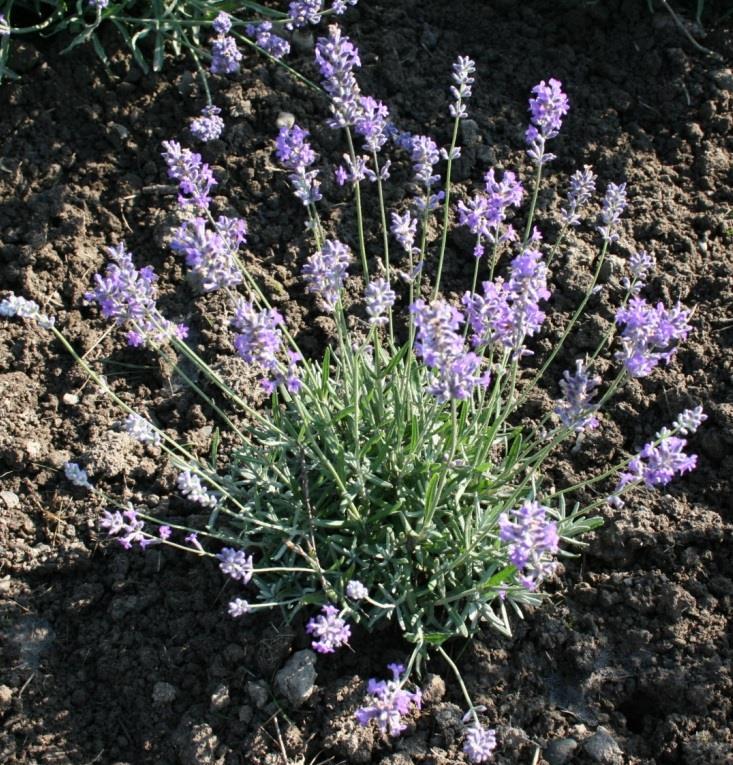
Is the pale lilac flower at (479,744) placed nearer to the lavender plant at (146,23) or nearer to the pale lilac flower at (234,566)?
the pale lilac flower at (234,566)

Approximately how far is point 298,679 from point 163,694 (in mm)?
424

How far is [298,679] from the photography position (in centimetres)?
294

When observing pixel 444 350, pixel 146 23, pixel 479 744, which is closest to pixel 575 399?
pixel 444 350

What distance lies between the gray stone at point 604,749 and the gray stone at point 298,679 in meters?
0.85

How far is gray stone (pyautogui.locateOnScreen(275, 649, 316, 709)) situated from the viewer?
115 inches

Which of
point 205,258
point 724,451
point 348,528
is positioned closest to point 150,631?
point 348,528

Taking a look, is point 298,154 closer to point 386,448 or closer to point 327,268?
point 327,268

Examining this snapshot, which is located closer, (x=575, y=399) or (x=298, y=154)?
(x=575, y=399)

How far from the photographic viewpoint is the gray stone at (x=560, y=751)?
286cm

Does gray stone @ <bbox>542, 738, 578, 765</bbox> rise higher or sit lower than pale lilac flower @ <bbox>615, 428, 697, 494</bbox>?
lower

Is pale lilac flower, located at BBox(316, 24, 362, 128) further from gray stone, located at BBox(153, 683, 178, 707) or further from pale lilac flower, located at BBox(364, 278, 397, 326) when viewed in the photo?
gray stone, located at BBox(153, 683, 178, 707)

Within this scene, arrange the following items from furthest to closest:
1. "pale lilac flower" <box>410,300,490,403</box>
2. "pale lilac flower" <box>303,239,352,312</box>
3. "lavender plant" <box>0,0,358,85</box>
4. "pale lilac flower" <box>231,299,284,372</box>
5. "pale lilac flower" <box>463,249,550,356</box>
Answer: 1. "lavender plant" <box>0,0,358,85</box>
2. "pale lilac flower" <box>303,239,352,312</box>
3. "pale lilac flower" <box>463,249,550,356</box>
4. "pale lilac flower" <box>231,299,284,372</box>
5. "pale lilac flower" <box>410,300,490,403</box>

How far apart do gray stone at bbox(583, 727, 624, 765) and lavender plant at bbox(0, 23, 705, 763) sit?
319mm

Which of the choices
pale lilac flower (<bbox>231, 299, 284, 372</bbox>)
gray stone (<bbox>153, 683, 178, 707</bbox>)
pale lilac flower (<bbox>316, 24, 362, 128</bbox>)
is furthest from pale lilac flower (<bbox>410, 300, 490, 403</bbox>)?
gray stone (<bbox>153, 683, 178, 707</bbox>)
